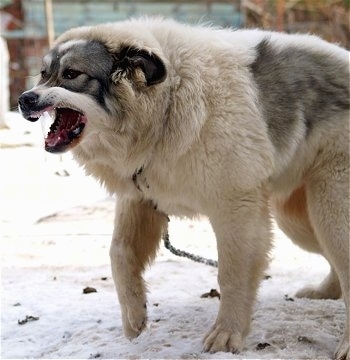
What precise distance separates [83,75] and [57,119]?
25 cm

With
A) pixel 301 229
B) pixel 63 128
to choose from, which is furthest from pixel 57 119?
pixel 301 229

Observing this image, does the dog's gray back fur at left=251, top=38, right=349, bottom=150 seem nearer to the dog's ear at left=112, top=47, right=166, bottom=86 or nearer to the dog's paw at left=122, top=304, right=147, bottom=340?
the dog's ear at left=112, top=47, right=166, bottom=86

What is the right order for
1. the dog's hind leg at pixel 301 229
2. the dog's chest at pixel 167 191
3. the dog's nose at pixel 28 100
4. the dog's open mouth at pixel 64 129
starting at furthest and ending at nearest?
the dog's hind leg at pixel 301 229 < the dog's chest at pixel 167 191 < the dog's open mouth at pixel 64 129 < the dog's nose at pixel 28 100

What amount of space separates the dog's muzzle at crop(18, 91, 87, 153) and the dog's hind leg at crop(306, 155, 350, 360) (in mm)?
1288

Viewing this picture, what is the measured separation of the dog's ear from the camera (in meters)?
3.38

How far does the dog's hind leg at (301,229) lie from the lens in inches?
166

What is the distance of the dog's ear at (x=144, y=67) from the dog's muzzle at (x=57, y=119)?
27 centimetres

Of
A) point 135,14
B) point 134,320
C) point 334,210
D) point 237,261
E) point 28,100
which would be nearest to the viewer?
point 28,100

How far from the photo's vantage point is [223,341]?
342cm

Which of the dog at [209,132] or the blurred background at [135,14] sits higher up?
the dog at [209,132]

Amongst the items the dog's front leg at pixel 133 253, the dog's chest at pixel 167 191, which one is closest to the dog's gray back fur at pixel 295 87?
the dog's chest at pixel 167 191

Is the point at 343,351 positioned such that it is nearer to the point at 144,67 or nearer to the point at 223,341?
the point at 223,341

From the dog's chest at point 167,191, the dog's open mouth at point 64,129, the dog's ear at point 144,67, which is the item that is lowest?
the dog's chest at point 167,191

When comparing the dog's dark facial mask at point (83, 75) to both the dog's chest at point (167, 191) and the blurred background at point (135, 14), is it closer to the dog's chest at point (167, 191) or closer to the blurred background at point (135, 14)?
the dog's chest at point (167, 191)
